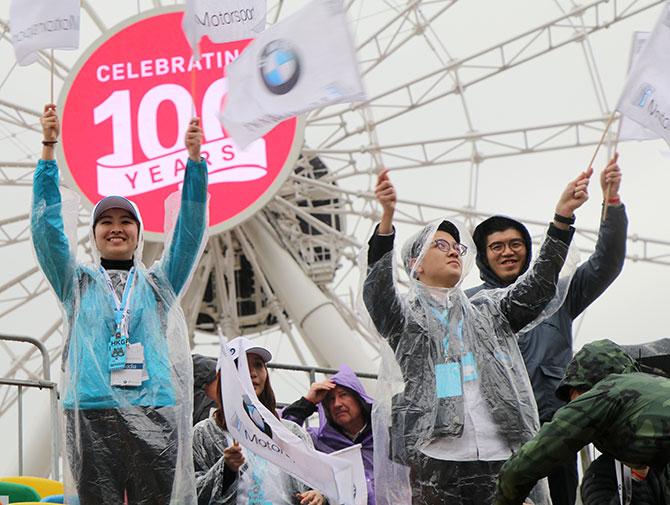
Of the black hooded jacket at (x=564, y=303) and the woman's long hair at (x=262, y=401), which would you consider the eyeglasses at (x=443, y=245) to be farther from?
the woman's long hair at (x=262, y=401)

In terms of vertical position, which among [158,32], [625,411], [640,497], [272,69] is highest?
[158,32]

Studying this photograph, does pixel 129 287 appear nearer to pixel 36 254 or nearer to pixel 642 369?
pixel 36 254

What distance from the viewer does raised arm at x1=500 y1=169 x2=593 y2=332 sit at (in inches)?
193

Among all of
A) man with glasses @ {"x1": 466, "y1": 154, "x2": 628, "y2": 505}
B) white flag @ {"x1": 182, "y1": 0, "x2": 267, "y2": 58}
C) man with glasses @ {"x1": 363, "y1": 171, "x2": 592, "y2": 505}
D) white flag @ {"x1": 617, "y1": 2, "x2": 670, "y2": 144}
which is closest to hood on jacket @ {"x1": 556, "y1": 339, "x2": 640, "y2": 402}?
man with glasses @ {"x1": 363, "y1": 171, "x2": 592, "y2": 505}

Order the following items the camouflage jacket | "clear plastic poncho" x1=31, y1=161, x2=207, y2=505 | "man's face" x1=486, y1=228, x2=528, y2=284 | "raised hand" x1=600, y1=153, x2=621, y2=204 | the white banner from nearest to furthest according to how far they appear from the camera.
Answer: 1. the camouflage jacket
2. "clear plastic poncho" x1=31, y1=161, x2=207, y2=505
3. "raised hand" x1=600, y1=153, x2=621, y2=204
4. "man's face" x1=486, y1=228, x2=528, y2=284
5. the white banner

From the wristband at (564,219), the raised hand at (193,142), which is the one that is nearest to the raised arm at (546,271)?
the wristband at (564,219)

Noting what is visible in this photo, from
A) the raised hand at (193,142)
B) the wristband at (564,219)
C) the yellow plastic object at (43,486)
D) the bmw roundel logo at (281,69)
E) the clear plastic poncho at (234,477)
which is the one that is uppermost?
the bmw roundel logo at (281,69)

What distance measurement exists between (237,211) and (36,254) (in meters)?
7.15

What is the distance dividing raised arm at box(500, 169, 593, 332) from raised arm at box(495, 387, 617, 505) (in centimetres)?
97

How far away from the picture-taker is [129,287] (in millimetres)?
4805

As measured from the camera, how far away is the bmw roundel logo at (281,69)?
557cm

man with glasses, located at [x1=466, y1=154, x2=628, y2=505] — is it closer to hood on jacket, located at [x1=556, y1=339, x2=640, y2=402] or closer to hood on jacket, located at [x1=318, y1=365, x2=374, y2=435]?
hood on jacket, located at [x1=318, y1=365, x2=374, y2=435]

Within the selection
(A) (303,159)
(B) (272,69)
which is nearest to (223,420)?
(B) (272,69)

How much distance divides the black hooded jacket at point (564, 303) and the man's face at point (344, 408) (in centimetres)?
71
